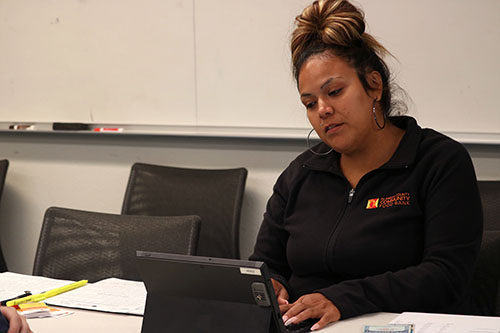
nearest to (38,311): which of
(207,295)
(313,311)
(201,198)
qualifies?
(207,295)

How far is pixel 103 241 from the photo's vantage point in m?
2.34

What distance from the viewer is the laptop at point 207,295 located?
134 cm

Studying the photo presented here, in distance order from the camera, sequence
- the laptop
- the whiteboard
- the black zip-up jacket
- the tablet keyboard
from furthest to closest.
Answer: the whiteboard < the black zip-up jacket < the tablet keyboard < the laptop

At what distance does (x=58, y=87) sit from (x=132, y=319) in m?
2.20

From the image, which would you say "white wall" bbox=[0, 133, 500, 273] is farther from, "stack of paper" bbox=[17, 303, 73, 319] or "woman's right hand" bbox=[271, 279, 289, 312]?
"stack of paper" bbox=[17, 303, 73, 319]

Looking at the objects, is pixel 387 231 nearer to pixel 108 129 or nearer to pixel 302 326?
pixel 302 326

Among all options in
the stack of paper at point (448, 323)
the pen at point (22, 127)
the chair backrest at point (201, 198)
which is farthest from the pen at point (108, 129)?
the stack of paper at point (448, 323)

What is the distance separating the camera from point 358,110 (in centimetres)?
195

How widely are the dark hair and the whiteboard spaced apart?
89 cm

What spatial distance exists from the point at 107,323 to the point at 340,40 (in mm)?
964

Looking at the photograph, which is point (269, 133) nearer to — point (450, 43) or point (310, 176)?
point (450, 43)

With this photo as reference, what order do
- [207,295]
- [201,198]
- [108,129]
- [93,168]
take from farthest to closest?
[93,168]
[108,129]
[201,198]
[207,295]

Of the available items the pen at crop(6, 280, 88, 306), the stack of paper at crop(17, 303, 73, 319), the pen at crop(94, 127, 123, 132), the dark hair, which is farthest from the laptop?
the pen at crop(94, 127, 123, 132)

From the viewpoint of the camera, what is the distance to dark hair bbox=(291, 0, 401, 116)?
6.39ft
